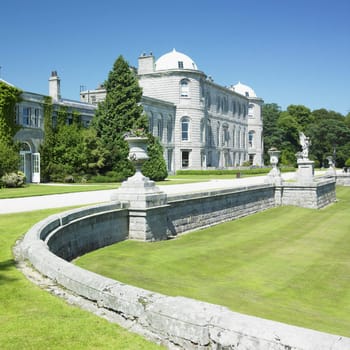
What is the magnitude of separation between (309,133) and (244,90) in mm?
13444

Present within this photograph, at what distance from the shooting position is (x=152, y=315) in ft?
13.5

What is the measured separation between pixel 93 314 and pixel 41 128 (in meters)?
29.9

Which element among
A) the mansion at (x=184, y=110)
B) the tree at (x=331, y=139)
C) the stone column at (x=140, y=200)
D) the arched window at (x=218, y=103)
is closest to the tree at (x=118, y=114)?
the mansion at (x=184, y=110)

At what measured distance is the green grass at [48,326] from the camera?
12.8ft

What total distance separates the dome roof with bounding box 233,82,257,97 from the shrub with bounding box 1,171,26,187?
2153 inches

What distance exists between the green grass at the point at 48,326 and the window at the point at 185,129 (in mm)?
48324

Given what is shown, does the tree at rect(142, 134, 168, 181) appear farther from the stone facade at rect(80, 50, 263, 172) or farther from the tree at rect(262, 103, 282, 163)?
the tree at rect(262, 103, 282, 163)

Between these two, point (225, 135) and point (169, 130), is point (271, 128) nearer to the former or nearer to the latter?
point (225, 135)

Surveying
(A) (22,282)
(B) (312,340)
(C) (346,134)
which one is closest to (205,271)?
(A) (22,282)

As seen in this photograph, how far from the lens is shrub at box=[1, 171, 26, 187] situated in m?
23.9

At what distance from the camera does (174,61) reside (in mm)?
54781

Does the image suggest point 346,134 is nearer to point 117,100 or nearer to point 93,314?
point 117,100

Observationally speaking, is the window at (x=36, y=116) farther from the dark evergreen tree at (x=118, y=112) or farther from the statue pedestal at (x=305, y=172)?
the statue pedestal at (x=305, y=172)

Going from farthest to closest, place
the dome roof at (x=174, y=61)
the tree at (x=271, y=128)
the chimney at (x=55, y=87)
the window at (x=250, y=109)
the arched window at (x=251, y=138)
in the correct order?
the tree at (x=271, y=128) < the window at (x=250, y=109) < the arched window at (x=251, y=138) < the dome roof at (x=174, y=61) < the chimney at (x=55, y=87)
